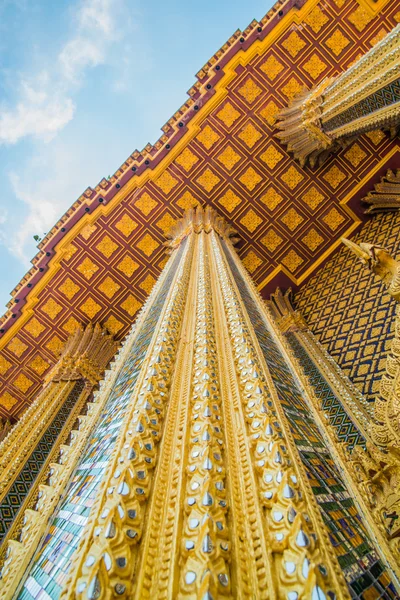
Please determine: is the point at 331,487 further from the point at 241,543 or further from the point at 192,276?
the point at 192,276

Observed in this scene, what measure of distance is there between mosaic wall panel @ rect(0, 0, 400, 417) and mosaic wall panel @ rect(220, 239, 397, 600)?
15.0 ft

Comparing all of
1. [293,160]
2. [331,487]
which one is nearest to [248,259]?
[293,160]

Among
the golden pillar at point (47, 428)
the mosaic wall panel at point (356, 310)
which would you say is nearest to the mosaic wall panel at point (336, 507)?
the golden pillar at point (47, 428)

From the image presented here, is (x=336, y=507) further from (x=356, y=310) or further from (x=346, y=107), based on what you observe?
(x=346, y=107)

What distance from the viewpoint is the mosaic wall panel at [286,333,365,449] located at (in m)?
2.49

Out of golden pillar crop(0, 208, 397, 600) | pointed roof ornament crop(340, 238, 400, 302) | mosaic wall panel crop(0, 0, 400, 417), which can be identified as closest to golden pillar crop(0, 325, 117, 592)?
golden pillar crop(0, 208, 397, 600)

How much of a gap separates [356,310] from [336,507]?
3520 millimetres

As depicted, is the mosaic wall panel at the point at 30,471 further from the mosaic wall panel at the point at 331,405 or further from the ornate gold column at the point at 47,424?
the mosaic wall panel at the point at 331,405

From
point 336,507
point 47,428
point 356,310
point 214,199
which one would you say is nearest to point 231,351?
point 336,507

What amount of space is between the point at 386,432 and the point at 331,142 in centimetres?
433

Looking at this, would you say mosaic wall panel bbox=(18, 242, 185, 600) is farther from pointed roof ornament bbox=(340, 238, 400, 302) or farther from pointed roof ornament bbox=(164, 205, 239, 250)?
pointed roof ornament bbox=(164, 205, 239, 250)

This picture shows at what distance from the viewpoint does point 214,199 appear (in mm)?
6059

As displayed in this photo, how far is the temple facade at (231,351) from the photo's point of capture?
82 centimetres

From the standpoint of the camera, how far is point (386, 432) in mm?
1943
